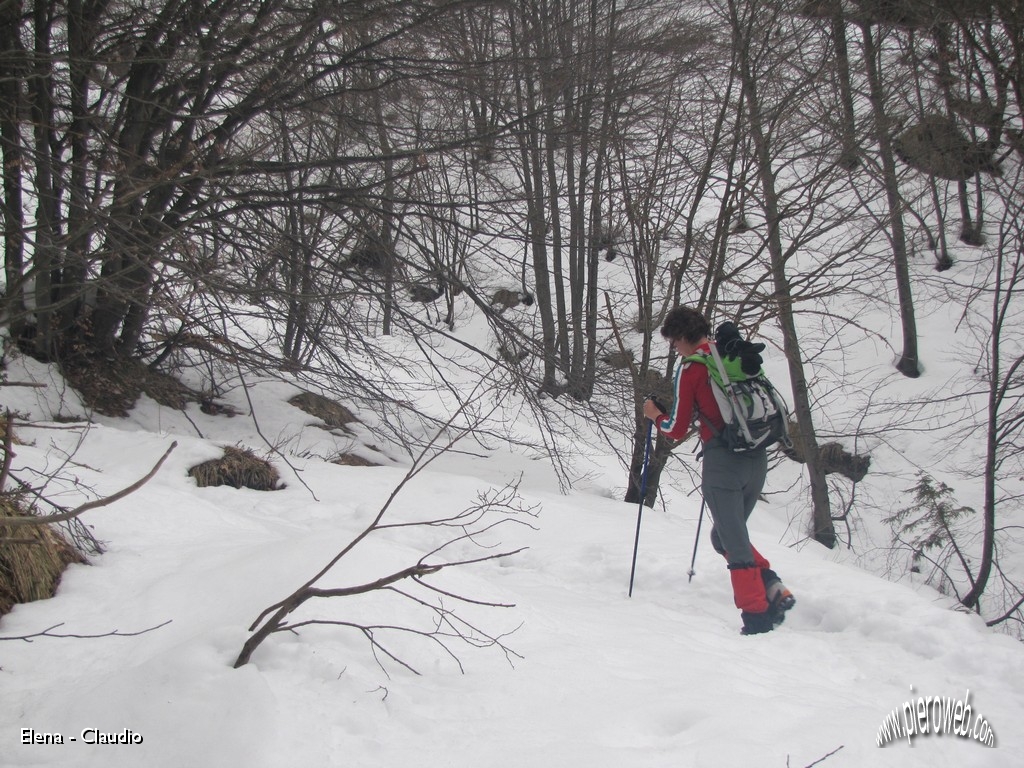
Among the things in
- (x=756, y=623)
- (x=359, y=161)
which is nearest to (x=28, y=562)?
(x=756, y=623)

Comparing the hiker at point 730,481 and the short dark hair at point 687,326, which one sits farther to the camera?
the short dark hair at point 687,326

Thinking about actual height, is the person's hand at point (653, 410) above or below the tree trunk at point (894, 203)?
below

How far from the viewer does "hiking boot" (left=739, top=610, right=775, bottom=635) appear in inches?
171

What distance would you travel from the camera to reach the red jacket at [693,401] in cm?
453

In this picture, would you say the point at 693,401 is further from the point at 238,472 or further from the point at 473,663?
the point at 238,472

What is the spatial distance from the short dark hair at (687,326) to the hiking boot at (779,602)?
1584mm

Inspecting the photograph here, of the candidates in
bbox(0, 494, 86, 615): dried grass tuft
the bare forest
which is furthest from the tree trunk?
bbox(0, 494, 86, 615): dried grass tuft

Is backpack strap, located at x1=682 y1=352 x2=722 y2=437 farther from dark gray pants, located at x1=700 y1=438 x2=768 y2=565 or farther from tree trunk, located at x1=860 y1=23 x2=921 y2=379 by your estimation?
tree trunk, located at x1=860 y1=23 x2=921 y2=379

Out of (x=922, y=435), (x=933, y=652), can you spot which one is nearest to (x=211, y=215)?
(x=933, y=652)

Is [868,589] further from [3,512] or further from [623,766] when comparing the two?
[3,512]

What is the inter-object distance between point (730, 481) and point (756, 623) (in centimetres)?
83

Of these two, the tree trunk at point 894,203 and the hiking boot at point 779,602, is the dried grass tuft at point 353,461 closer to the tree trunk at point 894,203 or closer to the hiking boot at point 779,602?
the hiking boot at point 779,602

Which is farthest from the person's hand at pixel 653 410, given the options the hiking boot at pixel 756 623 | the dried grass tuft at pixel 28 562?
the dried grass tuft at pixel 28 562

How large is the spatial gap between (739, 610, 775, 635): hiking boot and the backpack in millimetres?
950
